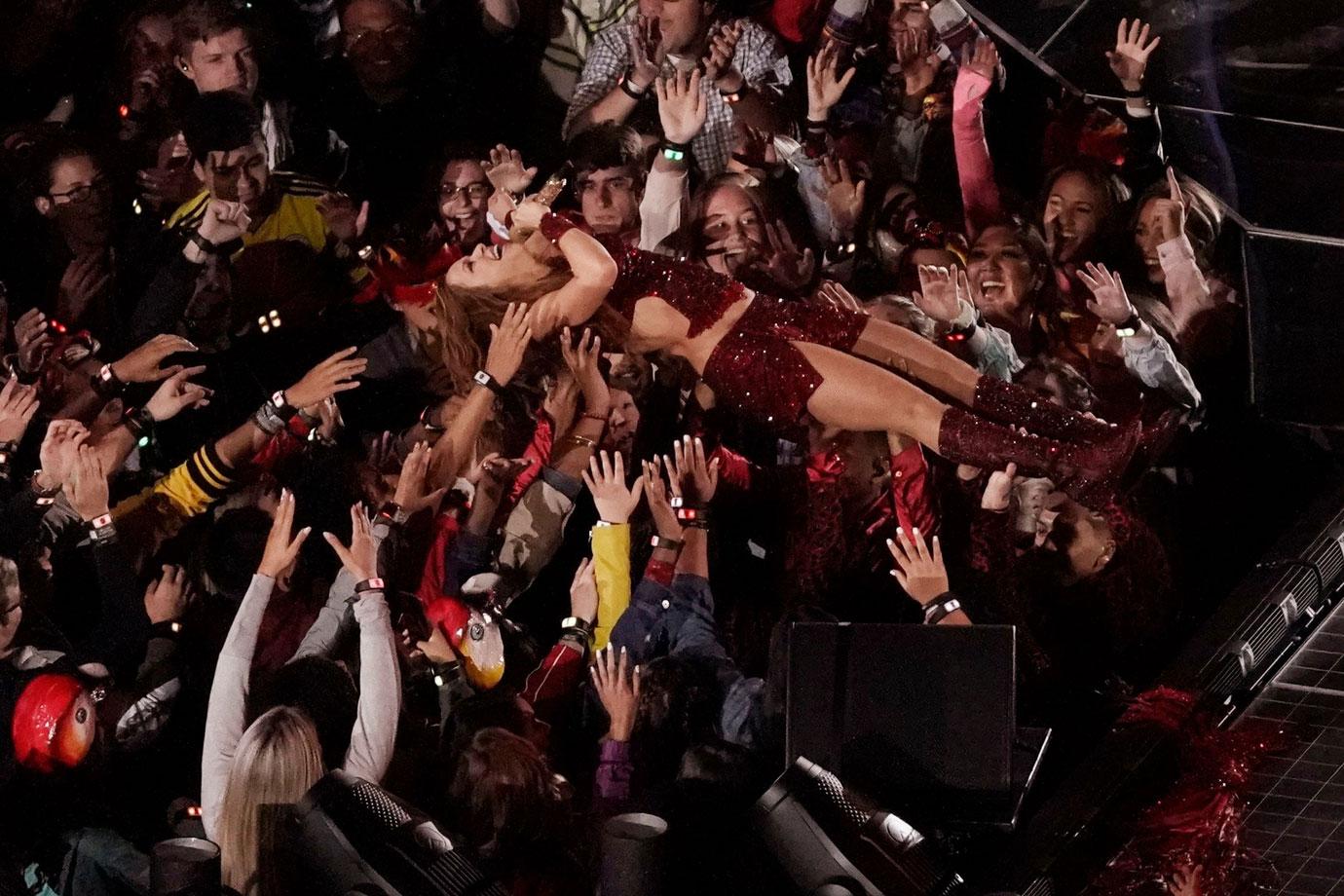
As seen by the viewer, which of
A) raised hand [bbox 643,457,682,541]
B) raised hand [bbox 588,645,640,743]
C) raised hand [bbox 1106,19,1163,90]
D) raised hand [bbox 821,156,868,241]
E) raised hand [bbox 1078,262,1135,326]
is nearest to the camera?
raised hand [bbox 588,645,640,743]

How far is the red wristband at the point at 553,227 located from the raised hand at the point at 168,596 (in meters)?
1.02

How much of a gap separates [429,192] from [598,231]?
0.37 m

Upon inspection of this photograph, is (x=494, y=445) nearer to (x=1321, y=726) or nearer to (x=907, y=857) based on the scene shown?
(x=907, y=857)

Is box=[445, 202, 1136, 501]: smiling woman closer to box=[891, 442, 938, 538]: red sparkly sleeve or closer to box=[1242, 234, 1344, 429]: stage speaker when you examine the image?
box=[891, 442, 938, 538]: red sparkly sleeve

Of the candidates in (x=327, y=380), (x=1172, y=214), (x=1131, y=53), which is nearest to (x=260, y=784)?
(x=327, y=380)

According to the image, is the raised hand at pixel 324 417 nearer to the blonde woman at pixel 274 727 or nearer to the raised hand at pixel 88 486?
the blonde woman at pixel 274 727

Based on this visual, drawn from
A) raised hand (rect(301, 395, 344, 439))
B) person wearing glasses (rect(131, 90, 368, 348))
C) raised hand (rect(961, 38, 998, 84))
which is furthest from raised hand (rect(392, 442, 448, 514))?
raised hand (rect(961, 38, 998, 84))

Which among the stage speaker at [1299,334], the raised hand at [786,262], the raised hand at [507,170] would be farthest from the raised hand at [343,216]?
the stage speaker at [1299,334]

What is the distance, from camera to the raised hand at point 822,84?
3.88m

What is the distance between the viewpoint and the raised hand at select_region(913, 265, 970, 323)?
3.85m

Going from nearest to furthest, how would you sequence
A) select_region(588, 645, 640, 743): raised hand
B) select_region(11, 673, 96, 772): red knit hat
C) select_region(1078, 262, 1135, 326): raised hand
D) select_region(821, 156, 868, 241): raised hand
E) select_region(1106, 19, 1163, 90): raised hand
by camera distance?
select_region(11, 673, 96, 772): red knit hat
select_region(588, 645, 640, 743): raised hand
select_region(821, 156, 868, 241): raised hand
select_region(1078, 262, 1135, 326): raised hand
select_region(1106, 19, 1163, 90): raised hand

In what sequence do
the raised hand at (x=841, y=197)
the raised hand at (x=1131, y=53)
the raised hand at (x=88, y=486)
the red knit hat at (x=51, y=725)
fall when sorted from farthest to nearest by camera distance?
1. the raised hand at (x=1131, y=53)
2. the raised hand at (x=841, y=197)
3. the raised hand at (x=88, y=486)
4. the red knit hat at (x=51, y=725)

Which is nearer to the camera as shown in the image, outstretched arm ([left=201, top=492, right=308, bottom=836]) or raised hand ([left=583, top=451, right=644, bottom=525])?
outstretched arm ([left=201, top=492, right=308, bottom=836])

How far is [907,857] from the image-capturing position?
308 cm
